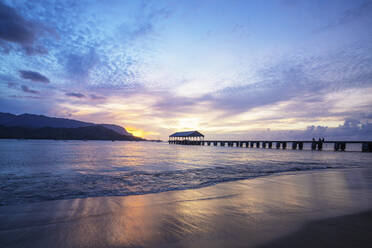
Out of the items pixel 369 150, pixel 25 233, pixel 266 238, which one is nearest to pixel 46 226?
pixel 25 233

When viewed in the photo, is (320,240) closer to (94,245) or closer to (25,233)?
(94,245)

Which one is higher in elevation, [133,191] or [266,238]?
[266,238]

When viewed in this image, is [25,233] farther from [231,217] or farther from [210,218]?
[231,217]

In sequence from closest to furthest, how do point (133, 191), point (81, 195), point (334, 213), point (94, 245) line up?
1. point (94, 245)
2. point (334, 213)
3. point (81, 195)
4. point (133, 191)

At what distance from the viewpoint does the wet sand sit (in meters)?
2.41

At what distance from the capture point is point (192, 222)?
10.0ft

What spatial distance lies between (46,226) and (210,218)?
2.59 metres

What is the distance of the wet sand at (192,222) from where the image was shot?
241 cm

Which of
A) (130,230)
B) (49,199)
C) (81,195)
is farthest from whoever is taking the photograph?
(81,195)

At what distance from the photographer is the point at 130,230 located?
274 cm

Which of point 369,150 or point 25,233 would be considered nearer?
point 25,233

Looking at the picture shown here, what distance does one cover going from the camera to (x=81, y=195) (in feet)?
16.2

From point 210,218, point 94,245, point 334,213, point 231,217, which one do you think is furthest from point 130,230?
point 334,213

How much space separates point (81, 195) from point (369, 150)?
5628 centimetres
